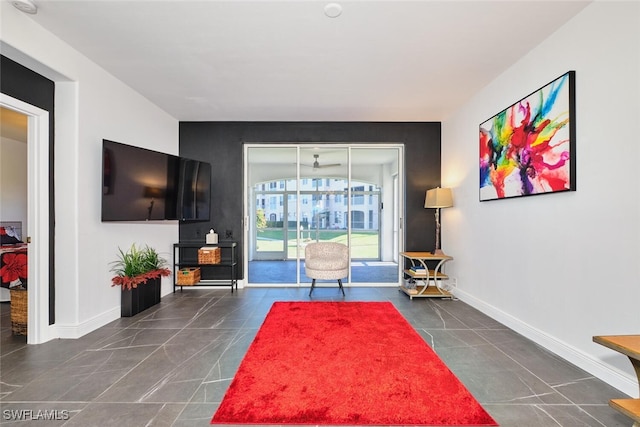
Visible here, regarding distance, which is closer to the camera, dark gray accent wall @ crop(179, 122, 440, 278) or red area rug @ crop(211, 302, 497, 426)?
red area rug @ crop(211, 302, 497, 426)

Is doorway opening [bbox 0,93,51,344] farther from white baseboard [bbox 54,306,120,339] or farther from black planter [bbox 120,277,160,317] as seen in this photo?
black planter [bbox 120,277,160,317]

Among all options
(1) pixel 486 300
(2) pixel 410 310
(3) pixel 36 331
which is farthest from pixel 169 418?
(1) pixel 486 300

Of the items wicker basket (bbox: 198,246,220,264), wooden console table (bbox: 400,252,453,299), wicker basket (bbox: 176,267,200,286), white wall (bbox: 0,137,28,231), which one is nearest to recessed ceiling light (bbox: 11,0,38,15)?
wicker basket (bbox: 198,246,220,264)

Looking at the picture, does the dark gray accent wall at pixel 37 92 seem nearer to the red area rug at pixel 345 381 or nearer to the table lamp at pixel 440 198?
the red area rug at pixel 345 381

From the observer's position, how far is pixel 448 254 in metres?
4.49

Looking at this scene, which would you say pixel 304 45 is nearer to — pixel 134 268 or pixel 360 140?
pixel 360 140

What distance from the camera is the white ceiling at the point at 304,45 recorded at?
85.2 inches

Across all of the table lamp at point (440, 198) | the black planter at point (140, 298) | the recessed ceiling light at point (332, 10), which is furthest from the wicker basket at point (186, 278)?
the recessed ceiling light at point (332, 10)

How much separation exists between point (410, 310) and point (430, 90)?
2.83 meters

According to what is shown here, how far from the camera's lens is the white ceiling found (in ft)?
7.10

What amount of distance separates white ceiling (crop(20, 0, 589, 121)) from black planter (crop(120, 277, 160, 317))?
252cm

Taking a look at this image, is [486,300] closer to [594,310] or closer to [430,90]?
[594,310]

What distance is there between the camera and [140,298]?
3.54 meters

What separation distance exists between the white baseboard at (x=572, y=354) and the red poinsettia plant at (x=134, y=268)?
4.18 m
